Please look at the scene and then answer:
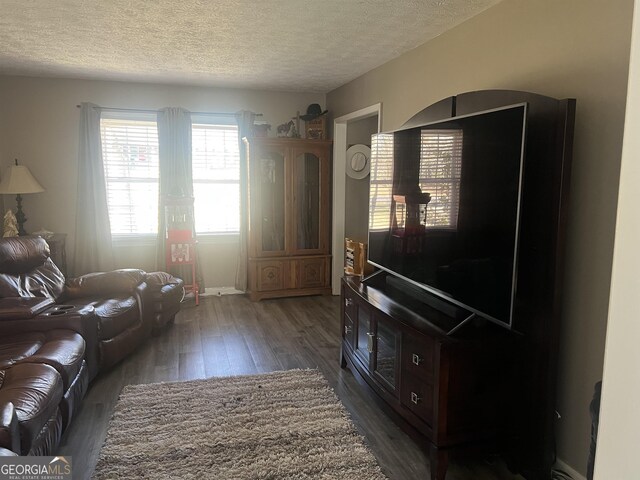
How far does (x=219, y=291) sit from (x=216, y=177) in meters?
1.40

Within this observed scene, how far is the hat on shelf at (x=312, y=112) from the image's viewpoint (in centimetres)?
523

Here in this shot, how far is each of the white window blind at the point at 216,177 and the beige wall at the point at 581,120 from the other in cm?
349

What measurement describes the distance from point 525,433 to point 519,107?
1525 mm

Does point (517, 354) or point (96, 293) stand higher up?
point (517, 354)

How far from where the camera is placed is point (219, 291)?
546cm

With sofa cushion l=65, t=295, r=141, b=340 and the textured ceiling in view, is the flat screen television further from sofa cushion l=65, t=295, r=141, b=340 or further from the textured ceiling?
sofa cushion l=65, t=295, r=141, b=340

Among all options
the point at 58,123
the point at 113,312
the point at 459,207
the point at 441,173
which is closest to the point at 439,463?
the point at 459,207

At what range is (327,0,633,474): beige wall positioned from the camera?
187cm

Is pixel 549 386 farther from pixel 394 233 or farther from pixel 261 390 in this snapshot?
pixel 261 390

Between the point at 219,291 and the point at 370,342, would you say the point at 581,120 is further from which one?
the point at 219,291

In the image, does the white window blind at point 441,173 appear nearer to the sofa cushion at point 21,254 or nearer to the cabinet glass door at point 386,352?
the cabinet glass door at point 386,352

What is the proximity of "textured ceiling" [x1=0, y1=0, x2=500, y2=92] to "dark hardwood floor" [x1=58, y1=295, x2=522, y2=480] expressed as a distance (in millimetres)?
2441

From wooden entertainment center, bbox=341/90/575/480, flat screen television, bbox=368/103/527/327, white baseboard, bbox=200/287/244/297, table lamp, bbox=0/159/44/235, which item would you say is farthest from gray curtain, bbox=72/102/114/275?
wooden entertainment center, bbox=341/90/575/480

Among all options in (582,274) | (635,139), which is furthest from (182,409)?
(635,139)
